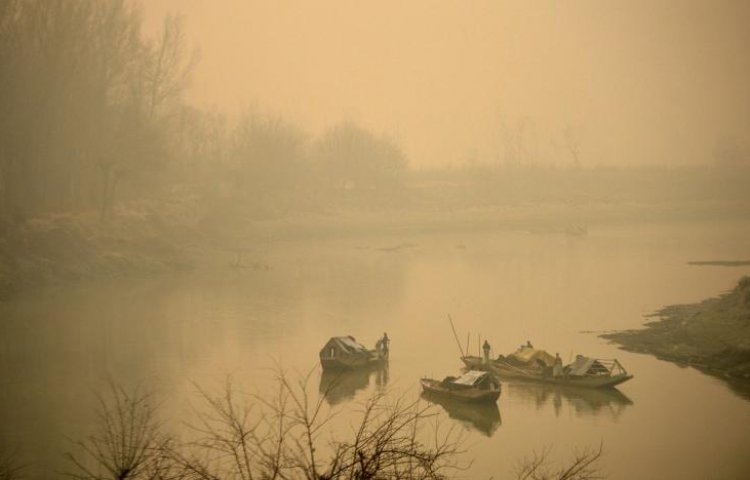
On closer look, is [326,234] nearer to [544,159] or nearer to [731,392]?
[731,392]

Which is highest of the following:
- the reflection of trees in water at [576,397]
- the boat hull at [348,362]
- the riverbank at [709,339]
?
the riverbank at [709,339]

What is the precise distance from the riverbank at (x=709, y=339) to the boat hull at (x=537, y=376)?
3373mm

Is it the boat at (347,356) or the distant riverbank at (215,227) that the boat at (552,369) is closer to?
the boat at (347,356)

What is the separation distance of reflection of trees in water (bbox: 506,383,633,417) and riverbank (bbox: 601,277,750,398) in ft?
11.1

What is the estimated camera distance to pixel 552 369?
22.5 meters

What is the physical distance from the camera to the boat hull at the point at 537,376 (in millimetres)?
21531

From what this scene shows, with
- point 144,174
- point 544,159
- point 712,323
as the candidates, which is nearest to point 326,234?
point 144,174

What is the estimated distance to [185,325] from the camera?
105 feet

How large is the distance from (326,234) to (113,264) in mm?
30771

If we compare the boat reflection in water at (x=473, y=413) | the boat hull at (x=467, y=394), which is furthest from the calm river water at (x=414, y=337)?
the boat hull at (x=467, y=394)

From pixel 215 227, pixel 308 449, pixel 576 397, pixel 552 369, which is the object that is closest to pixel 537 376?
pixel 552 369

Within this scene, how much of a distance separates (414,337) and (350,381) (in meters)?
6.40

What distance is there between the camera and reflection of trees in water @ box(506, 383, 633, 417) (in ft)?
66.5

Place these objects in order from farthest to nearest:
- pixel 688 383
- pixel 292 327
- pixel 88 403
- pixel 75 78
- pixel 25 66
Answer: pixel 75 78 < pixel 25 66 < pixel 292 327 < pixel 688 383 < pixel 88 403
